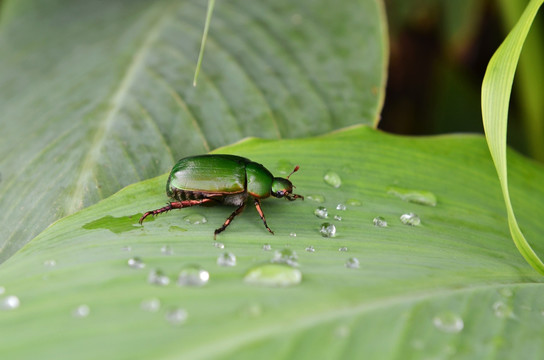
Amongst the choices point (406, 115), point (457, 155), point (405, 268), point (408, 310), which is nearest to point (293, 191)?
point (405, 268)

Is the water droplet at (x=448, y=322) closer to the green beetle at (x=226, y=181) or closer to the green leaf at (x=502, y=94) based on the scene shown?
the green leaf at (x=502, y=94)

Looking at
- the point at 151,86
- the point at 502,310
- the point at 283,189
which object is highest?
the point at 151,86

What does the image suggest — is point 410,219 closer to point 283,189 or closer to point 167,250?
point 283,189

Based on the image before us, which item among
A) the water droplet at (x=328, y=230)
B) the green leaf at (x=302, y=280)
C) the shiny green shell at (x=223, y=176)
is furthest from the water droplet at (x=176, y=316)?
the shiny green shell at (x=223, y=176)

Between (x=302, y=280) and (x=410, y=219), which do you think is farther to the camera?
(x=410, y=219)

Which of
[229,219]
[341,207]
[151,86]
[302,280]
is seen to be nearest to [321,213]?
[341,207]

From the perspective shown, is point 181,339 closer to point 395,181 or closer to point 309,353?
point 309,353
